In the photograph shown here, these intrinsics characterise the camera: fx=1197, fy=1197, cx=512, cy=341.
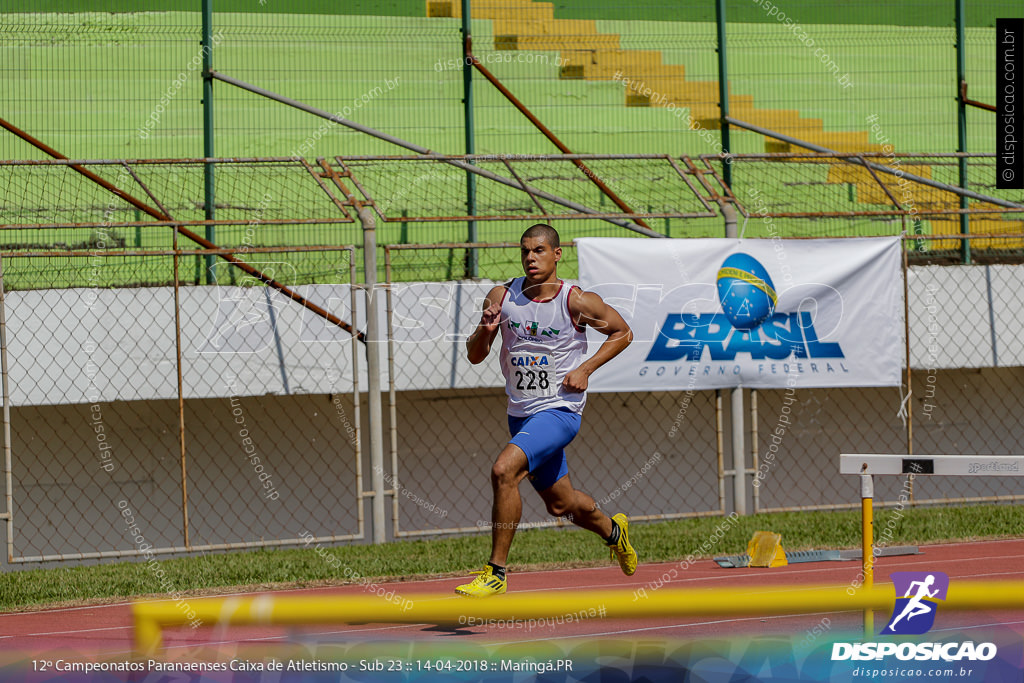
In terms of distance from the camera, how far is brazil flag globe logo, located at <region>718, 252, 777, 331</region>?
9914 millimetres

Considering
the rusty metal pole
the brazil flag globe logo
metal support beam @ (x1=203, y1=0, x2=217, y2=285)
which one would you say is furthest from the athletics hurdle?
metal support beam @ (x1=203, y1=0, x2=217, y2=285)

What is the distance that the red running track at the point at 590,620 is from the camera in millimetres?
6059

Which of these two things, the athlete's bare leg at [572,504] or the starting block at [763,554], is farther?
the starting block at [763,554]

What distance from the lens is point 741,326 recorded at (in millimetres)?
9969

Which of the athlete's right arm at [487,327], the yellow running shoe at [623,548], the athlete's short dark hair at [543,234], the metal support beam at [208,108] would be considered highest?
the metal support beam at [208,108]

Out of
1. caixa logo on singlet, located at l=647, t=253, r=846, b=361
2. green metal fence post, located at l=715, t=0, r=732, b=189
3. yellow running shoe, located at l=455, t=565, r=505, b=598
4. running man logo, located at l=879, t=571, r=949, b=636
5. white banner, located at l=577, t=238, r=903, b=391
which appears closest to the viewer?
running man logo, located at l=879, t=571, r=949, b=636

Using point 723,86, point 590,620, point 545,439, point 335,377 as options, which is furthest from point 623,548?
point 723,86

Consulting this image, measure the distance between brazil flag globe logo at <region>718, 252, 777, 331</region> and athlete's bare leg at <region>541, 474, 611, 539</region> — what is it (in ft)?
12.2

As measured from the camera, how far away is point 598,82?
14.3 m

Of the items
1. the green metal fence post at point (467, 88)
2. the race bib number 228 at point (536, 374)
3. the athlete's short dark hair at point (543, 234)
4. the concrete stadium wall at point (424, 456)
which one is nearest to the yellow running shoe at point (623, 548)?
the race bib number 228 at point (536, 374)

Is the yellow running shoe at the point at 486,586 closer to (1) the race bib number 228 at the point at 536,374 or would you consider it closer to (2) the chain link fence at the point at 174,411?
(1) the race bib number 228 at the point at 536,374

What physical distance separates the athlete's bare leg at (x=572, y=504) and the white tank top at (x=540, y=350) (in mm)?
425

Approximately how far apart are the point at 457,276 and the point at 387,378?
254 cm

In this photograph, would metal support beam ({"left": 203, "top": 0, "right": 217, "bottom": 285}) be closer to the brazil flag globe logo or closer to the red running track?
the brazil flag globe logo
